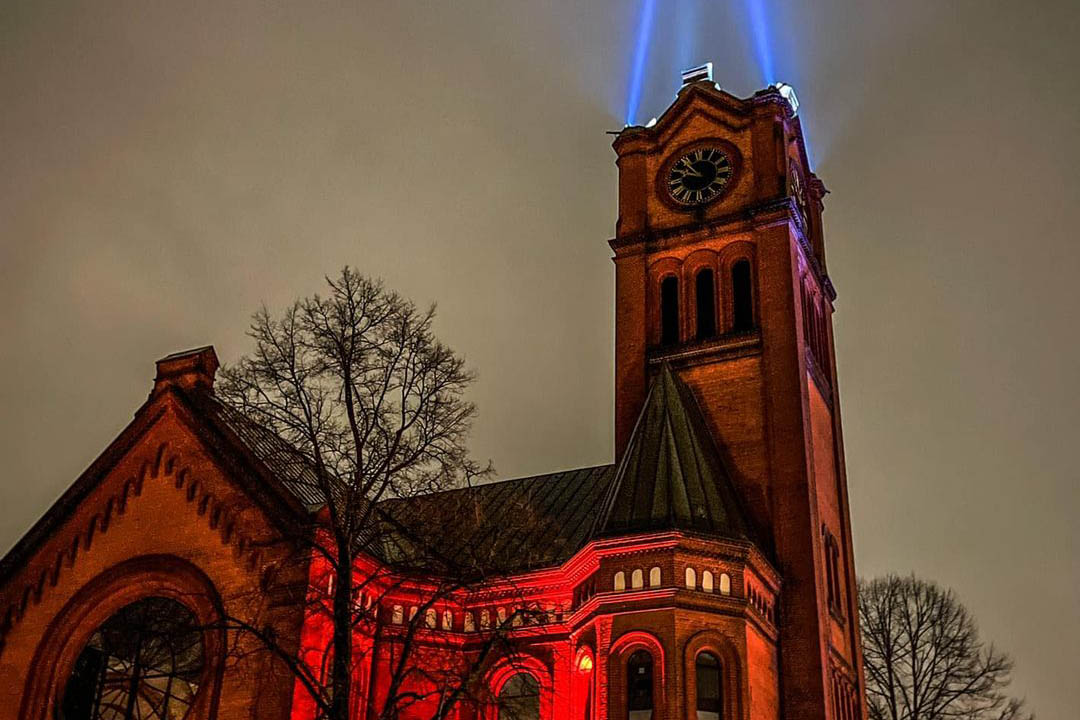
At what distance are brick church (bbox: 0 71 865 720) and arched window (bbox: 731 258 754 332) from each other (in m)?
0.11

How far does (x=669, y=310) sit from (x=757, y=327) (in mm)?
3472

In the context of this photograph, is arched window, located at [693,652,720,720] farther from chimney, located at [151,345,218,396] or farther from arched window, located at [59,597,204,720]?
chimney, located at [151,345,218,396]

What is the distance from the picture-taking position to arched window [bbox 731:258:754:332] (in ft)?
121

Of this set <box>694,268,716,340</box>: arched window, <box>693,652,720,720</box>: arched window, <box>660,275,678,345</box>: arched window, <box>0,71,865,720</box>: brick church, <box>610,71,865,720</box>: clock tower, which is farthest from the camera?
<box>660,275,678,345</box>: arched window

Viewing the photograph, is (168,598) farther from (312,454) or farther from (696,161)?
(696,161)

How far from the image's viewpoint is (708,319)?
38000 millimetres

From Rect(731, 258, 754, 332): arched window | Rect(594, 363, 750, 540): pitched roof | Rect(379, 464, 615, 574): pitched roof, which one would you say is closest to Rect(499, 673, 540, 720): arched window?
Rect(379, 464, 615, 574): pitched roof

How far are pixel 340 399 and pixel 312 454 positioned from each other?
1307mm

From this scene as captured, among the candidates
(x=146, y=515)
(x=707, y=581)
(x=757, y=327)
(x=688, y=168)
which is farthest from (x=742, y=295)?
(x=146, y=515)

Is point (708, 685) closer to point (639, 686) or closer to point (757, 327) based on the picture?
point (639, 686)

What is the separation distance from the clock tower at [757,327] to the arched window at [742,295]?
4 centimetres

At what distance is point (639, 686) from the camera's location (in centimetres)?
2720

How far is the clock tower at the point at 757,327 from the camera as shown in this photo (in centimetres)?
3241

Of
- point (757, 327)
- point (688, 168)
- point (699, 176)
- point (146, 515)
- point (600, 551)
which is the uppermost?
point (688, 168)
